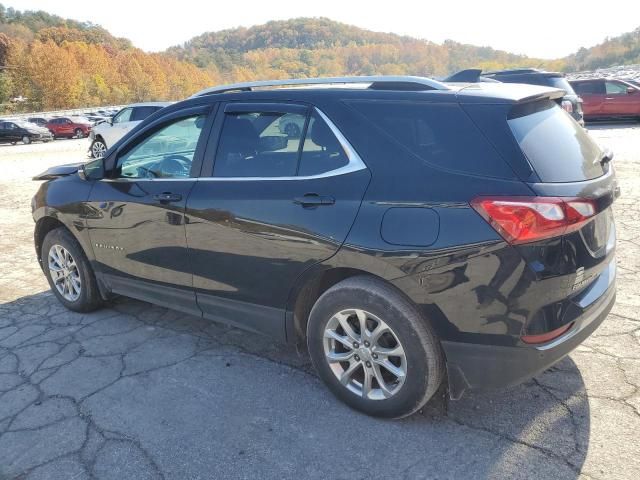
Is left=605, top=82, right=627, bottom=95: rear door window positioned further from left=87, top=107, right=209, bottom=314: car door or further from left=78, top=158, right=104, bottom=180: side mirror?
left=78, top=158, right=104, bottom=180: side mirror

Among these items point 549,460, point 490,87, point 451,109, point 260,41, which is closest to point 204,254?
point 451,109

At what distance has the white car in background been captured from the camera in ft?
54.5

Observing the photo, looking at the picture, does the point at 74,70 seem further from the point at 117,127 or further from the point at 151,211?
the point at 151,211

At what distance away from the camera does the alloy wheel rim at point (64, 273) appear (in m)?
4.45

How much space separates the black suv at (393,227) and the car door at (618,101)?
1865cm

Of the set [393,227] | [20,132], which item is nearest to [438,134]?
[393,227]

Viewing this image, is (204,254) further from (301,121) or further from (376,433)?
(376,433)

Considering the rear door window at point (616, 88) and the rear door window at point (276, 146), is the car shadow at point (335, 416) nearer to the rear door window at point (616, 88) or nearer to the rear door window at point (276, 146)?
the rear door window at point (276, 146)

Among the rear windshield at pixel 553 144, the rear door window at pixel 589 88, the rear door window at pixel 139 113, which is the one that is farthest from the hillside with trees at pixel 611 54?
the rear windshield at pixel 553 144

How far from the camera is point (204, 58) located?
13725 cm

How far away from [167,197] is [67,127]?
3351cm

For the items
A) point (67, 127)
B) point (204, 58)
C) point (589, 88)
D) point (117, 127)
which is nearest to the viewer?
point (117, 127)

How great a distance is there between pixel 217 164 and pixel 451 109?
1.48m

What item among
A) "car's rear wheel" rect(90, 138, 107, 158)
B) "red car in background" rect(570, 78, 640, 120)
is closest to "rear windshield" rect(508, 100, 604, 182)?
"car's rear wheel" rect(90, 138, 107, 158)
